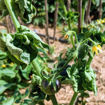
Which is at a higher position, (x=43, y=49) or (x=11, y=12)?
(x=11, y=12)

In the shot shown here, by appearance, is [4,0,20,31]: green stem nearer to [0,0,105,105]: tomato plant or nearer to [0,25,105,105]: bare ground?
[0,0,105,105]: tomato plant

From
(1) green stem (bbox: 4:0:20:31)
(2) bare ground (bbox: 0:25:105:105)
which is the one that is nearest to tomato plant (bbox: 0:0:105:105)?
(1) green stem (bbox: 4:0:20:31)

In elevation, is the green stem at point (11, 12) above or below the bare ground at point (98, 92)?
above

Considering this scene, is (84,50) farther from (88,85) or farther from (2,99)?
(2,99)

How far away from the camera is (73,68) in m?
1.33

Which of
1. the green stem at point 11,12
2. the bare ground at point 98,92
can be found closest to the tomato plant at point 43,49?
the green stem at point 11,12

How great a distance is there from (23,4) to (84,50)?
0.46 metres

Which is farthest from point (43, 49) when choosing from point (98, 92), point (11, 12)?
point (98, 92)

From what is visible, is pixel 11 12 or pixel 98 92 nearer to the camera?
pixel 11 12

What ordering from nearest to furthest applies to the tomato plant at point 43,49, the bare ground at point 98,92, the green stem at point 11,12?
the tomato plant at point 43,49
the green stem at point 11,12
the bare ground at point 98,92

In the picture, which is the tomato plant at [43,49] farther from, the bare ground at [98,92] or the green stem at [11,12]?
the bare ground at [98,92]

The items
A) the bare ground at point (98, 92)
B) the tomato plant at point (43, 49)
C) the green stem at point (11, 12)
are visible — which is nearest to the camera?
the tomato plant at point (43, 49)

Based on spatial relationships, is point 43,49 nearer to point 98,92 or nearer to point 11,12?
point 11,12

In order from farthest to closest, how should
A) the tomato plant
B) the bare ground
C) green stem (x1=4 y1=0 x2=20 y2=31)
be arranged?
1. the bare ground
2. green stem (x1=4 y1=0 x2=20 y2=31)
3. the tomato plant
